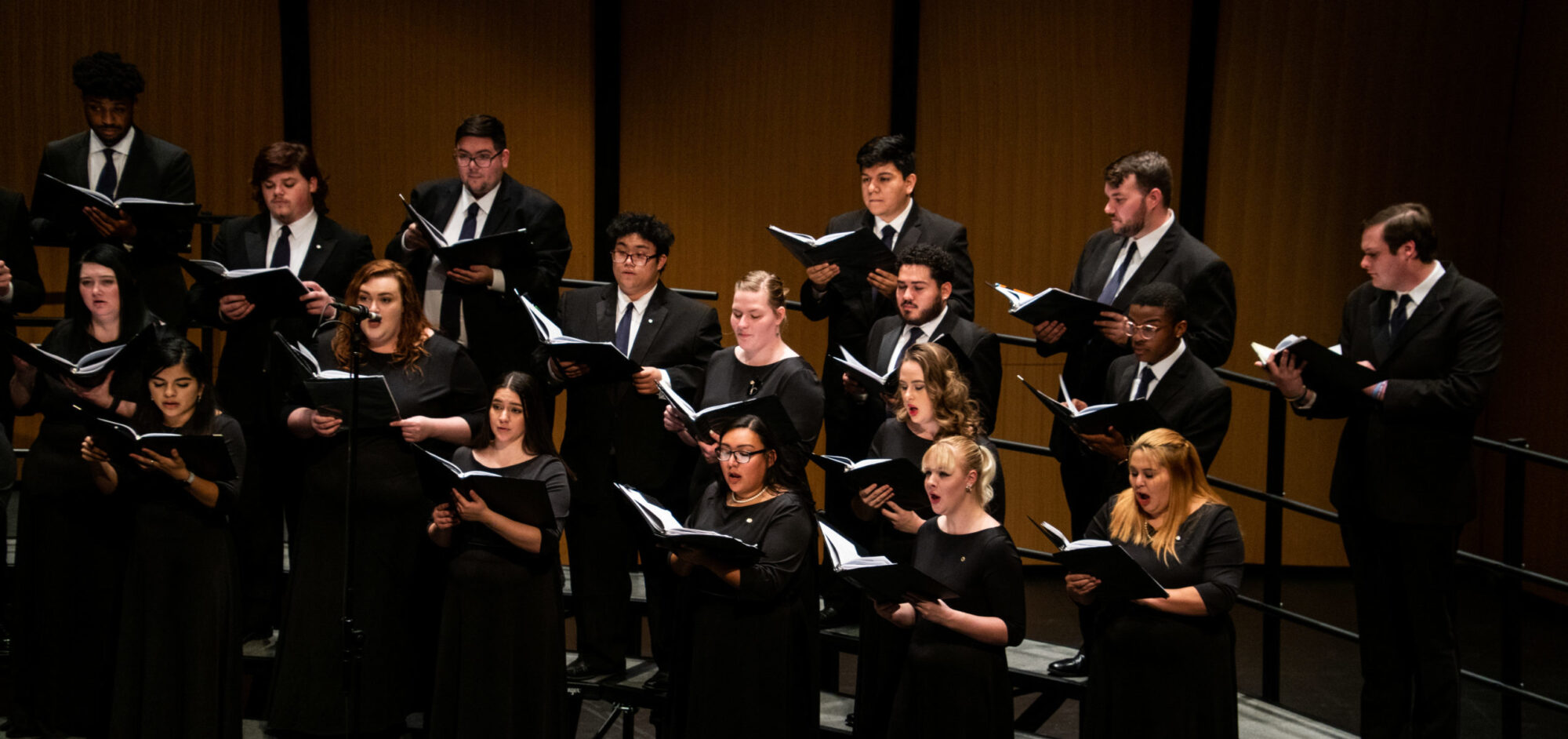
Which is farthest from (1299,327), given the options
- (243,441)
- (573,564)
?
(243,441)

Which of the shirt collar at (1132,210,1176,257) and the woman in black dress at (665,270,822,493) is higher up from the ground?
the shirt collar at (1132,210,1176,257)

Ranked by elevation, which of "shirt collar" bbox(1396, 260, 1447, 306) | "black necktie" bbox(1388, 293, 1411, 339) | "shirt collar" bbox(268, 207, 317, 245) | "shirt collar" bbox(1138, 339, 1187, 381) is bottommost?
"shirt collar" bbox(1138, 339, 1187, 381)

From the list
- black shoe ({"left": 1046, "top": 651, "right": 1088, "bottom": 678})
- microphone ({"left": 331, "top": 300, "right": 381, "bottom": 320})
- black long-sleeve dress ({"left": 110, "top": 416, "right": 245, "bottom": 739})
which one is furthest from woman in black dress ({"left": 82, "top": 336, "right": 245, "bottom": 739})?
black shoe ({"left": 1046, "top": 651, "right": 1088, "bottom": 678})

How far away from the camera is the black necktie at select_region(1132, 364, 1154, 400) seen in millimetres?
3904

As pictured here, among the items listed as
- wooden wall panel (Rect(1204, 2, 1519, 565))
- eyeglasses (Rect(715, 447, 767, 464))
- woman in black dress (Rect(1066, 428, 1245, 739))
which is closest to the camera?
woman in black dress (Rect(1066, 428, 1245, 739))

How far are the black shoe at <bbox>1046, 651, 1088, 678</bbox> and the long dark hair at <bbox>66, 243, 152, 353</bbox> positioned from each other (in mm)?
2977

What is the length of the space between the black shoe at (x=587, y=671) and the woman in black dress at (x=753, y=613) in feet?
2.24

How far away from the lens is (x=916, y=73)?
268 inches

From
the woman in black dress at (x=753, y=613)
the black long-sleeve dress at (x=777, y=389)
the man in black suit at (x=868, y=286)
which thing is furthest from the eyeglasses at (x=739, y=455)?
the man in black suit at (x=868, y=286)

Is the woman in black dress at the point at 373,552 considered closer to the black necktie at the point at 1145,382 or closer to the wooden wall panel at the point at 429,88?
the black necktie at the point at 1145,382

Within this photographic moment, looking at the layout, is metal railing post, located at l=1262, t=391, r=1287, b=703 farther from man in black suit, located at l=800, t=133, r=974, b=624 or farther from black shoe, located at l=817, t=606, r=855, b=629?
black shoe, located at l=817, t=606, r=855, b=629

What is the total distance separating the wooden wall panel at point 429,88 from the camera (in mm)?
6637

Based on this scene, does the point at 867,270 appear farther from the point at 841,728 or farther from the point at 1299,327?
the point at 1299,327

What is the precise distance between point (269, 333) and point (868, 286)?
1.91m
